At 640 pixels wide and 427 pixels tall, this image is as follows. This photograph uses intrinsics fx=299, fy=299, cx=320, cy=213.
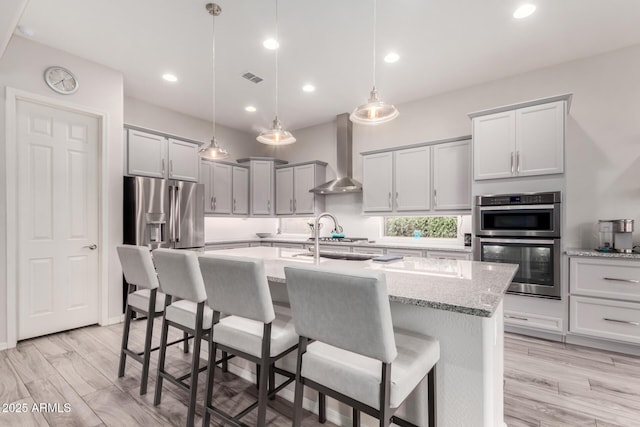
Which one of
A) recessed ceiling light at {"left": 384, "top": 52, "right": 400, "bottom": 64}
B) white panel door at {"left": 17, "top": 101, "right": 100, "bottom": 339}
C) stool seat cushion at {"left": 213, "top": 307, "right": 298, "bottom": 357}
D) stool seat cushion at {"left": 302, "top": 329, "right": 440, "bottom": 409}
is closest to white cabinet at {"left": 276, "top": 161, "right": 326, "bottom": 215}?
recessed ceiling light at {"left": 384, "top": 52, "right": 400, "bottom": 64}

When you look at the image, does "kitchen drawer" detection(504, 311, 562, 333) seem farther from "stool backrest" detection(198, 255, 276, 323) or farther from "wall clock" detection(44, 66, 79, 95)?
"wall clock" detection(44, 66, 79, 95)

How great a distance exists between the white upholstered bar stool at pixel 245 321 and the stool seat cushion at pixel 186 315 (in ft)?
0.67

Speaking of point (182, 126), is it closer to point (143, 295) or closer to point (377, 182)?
point (377, 182)

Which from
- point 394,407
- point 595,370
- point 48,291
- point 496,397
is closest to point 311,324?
point 394,407

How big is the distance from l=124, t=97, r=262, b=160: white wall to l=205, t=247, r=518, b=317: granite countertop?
3731mm

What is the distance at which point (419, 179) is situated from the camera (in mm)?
4270

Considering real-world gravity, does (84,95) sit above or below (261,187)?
above

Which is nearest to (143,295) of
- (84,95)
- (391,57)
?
(84,95)

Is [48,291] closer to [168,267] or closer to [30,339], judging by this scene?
[30,339]

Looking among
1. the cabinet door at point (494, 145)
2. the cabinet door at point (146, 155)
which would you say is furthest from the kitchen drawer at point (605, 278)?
the cabinet door at point (146, 155)

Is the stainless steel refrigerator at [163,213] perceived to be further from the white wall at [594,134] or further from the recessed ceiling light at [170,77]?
the white wall at [594,134]

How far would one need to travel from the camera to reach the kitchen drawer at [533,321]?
3.11m

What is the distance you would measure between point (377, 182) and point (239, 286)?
350 cm

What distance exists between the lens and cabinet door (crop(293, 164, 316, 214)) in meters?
5.42
